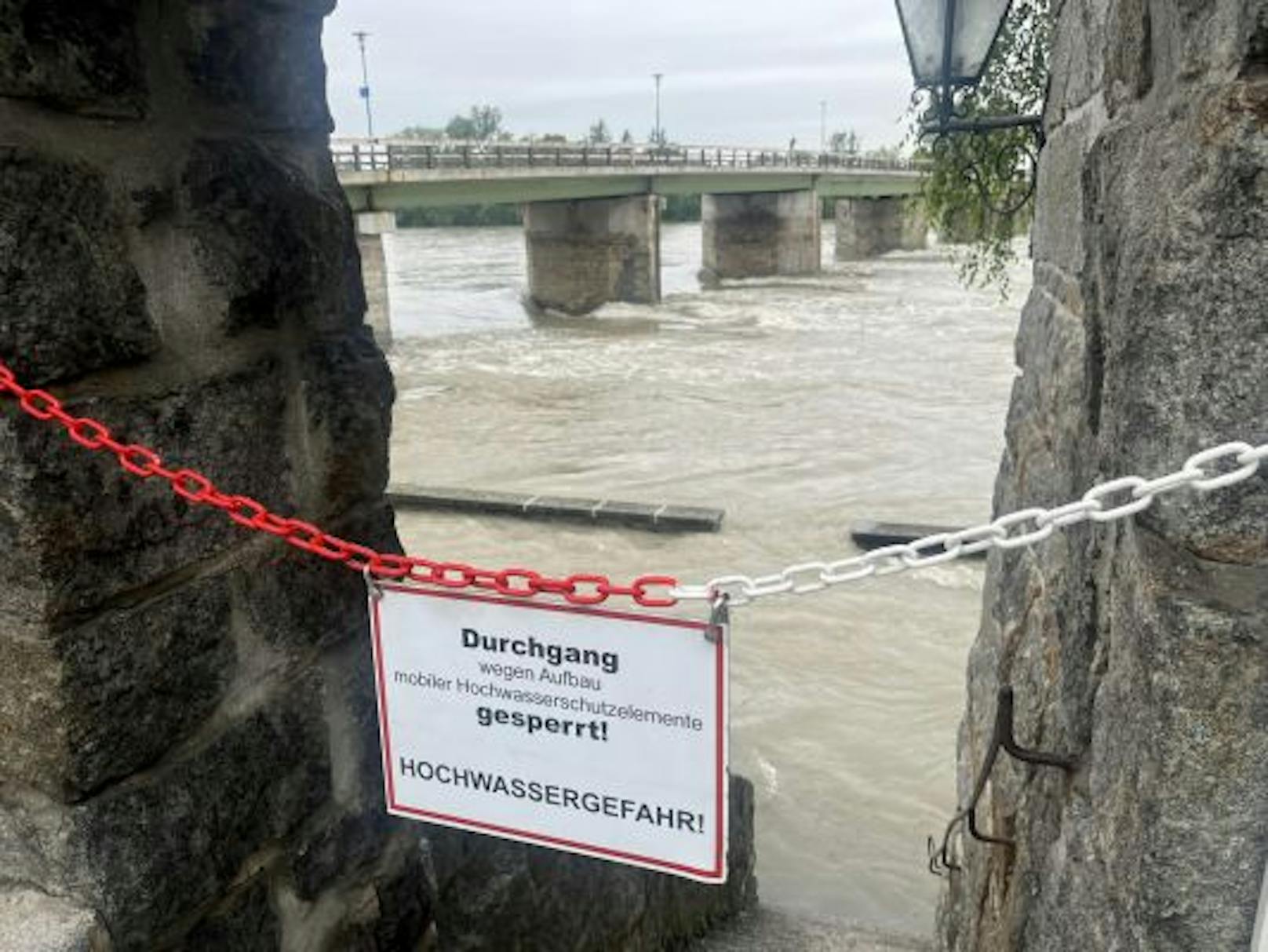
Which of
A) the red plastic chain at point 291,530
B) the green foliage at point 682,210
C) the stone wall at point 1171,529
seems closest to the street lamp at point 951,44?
the stone wall at point 1171,529

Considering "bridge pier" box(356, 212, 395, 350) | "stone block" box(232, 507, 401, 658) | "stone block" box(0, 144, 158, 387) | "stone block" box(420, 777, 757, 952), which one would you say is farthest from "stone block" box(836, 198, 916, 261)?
"stone block" box(0, 144, 158, 387)

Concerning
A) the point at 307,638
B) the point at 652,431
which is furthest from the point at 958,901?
the point at 652,431

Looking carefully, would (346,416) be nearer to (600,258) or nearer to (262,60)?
(262,60)


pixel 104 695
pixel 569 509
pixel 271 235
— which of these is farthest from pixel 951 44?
pixel 569 509

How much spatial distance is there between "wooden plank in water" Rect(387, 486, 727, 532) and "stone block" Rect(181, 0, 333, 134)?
28.7 ft

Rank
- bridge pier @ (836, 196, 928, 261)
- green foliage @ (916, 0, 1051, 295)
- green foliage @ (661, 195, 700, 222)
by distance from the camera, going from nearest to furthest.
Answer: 1. green foliage @ (916, 0, 1051, 295)
2. bridge pier @ (836, 196, 928, 261)
3. green foliage @ (661, 195, 700, 222)

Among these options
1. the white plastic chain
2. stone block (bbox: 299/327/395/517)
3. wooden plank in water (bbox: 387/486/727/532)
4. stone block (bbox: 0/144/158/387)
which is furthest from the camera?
wooden plank in water (bbox: 387/486/727/532)

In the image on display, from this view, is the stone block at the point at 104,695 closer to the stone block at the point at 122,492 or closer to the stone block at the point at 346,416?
the stone block at the point at 122,492

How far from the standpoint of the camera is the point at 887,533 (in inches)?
402

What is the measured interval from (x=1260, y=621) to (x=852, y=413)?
54.9ft

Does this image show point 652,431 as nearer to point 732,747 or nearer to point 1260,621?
point 732,747

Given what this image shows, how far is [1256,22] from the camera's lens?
3.52 ft

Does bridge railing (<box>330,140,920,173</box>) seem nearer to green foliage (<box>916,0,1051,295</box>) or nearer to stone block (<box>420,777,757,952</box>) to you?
green foliage (<box>916,0,1051,295</box>)

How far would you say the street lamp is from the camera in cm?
393
